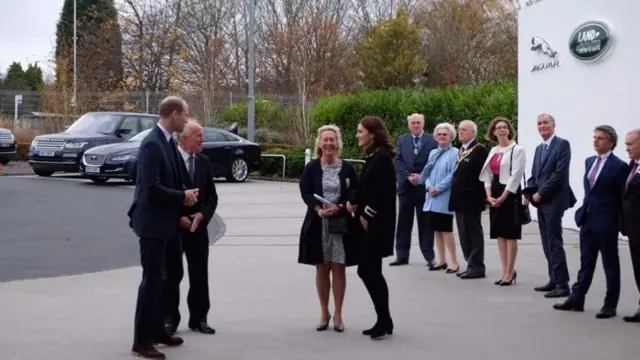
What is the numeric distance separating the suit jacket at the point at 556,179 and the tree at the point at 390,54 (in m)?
32.6

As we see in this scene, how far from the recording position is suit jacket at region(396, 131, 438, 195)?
1241cm

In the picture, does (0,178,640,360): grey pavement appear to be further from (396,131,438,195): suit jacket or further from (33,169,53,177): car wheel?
(33,169,53,177): car wheel

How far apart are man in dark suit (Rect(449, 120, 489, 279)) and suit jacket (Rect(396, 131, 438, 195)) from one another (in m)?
0.89

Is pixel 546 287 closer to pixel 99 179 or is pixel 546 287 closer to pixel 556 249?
pixel 556 249

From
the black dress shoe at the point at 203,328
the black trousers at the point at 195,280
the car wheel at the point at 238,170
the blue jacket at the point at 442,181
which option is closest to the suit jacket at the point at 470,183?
the blue jacket at the point at 442,181

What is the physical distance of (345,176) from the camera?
8586 millimetres

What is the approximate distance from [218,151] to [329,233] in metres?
18.2

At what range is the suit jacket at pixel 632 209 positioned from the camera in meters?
8.88

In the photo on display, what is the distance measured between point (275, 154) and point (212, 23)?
2247 centimetres

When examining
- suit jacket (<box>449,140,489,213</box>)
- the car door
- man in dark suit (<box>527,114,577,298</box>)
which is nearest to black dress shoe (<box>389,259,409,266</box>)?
suit jacket (<box>449,140,489,213</box>)

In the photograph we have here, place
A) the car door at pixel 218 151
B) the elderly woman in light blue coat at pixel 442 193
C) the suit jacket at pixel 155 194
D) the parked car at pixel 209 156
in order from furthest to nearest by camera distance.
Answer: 1. the car door at pixel 218 151
2. the parked car at pixel 209 156
3. the elderly woman in light blue coat at pixel 442 193
4. the suit jacket at pixel 155 194

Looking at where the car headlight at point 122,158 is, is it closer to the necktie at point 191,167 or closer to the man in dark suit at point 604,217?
the necktie at point 191,167

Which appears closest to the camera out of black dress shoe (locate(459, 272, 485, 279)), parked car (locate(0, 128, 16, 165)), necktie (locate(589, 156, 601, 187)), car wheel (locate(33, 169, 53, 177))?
necktie (locate(589, 156, 601, 187))

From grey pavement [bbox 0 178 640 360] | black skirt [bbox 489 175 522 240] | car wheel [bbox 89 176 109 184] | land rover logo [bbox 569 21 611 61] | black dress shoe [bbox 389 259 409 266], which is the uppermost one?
land rover logo [bbox 569 21 611 61]
